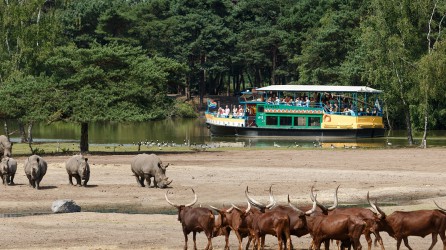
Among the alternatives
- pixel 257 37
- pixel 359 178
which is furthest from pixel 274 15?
pixel 359 178

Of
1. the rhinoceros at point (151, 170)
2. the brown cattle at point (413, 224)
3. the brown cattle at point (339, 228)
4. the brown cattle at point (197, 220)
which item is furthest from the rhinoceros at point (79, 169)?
the brown cattle at point (413, 224)

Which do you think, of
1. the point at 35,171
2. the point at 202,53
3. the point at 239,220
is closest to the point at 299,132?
the point at 202,53

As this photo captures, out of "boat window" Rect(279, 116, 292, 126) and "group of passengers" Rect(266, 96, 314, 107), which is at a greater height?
"group of passengers" Rect(266, 96, 314, 107)

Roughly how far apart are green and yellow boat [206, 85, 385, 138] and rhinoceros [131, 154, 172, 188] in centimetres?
4664

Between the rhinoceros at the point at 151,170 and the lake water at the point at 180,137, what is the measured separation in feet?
93.7

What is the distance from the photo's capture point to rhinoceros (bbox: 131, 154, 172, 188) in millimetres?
37500

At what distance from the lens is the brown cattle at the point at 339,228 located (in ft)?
72.4

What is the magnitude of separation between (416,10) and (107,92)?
2222cm

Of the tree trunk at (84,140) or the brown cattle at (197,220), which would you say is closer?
the brown cattle at (197,220)

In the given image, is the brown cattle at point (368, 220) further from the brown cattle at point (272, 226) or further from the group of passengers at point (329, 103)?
the group of passengers at point (329, 103)

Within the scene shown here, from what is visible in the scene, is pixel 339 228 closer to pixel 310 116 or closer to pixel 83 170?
pixel 83 170

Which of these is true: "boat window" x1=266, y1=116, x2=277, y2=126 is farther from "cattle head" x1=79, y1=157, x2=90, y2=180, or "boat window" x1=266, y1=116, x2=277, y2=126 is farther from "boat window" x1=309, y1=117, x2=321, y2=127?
"cattle head" x1=79, y1=157, x2=90, y2=180

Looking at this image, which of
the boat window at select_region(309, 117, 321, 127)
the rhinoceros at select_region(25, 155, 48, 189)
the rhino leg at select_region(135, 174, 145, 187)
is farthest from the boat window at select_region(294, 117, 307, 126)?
the rhinoceros at select_region(25, 155, 48, 189)

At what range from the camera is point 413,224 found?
2292cm
